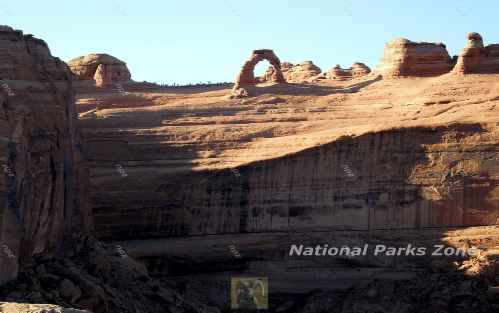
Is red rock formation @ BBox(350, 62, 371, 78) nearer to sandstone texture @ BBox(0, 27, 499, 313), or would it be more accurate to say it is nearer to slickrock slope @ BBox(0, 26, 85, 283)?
sandstone texture @ BBox(0, 27, 499, 313)

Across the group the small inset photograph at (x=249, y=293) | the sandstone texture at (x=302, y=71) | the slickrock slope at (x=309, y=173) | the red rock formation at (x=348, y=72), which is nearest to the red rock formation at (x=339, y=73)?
the red rock formation at (x=348, y=72)

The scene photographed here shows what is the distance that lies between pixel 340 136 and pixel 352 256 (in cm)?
493

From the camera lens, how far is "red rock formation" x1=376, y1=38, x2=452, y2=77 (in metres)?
49.9

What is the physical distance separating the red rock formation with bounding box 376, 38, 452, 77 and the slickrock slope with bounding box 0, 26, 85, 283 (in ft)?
63.6

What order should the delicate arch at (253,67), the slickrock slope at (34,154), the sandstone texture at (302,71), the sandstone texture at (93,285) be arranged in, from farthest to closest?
the sandstone texture at (302,71) < the delicate arch at (253,67) < the slickrock slope at (34,154) < the sandstone texture at (93,285)

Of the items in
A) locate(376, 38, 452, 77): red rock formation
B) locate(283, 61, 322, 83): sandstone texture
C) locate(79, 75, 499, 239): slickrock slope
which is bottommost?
locate(79, 75, 499, 239): slickrock slope

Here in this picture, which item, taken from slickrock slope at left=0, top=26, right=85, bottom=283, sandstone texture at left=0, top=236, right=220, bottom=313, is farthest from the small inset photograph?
slickrock slope at left=0, top=26, right=85, bottom=283

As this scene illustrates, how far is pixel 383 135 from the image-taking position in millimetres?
41906

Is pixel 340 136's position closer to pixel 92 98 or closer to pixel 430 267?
pixel 430 267

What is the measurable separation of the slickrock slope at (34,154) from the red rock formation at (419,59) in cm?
1938

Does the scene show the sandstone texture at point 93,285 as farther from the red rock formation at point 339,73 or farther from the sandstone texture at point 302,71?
the sandstone texture at point 302,71

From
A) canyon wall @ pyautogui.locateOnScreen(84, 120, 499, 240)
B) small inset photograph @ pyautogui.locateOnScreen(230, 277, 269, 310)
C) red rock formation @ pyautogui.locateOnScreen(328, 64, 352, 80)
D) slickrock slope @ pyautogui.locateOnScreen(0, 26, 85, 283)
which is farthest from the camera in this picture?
red rock formation @ pyautogui.locateOnScreen(328, 64, 352, 80)

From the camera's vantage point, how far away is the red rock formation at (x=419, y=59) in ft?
164

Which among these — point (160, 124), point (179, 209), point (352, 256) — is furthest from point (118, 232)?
point (352, 256)
